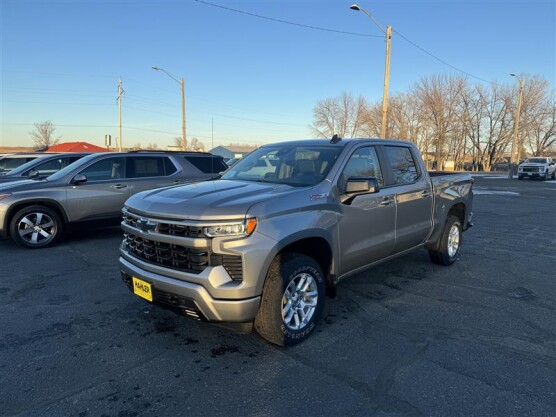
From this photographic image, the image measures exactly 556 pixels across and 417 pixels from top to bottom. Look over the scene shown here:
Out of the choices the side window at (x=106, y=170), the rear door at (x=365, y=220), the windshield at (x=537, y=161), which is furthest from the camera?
the windshield at (x=537, y=161)

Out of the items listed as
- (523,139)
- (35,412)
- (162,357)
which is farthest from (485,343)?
(523,139)

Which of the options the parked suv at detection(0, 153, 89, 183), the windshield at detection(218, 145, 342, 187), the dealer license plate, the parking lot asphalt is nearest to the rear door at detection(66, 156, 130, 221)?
the parked suv at detection(0, 153, 89, 183)

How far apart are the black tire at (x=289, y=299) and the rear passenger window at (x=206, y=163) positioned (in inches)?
225

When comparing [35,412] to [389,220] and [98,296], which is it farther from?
[389,220]

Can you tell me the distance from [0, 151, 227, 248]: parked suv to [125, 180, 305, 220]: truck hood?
418cm

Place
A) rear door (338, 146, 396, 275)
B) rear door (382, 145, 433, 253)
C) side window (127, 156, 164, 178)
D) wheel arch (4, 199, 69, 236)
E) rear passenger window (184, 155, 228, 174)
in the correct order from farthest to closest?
1. rear passenger window (184, 155, 228, 174)
2. side window (127, 156, 164, 178)
3. wheel arch (4, 199, 69, 236)
4. rear door (382, 145, 433, 253)
5. rear door (338, 146, 396, 275)

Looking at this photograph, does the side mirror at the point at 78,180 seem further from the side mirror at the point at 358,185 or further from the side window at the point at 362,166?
the side mirror at the point at 358,185

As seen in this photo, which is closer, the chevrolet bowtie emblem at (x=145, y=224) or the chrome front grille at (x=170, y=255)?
the chrome front grille at (x=170, y=255)

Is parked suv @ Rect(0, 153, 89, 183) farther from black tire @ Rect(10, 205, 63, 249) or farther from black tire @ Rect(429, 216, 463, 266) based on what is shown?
black tire @ Rect(429, 216, 463, 266)

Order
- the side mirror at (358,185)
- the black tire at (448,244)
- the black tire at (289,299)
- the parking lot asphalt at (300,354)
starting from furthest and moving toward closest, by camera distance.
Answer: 1. the black tire at (448,244)
2. the side mirror at (358,185)
3. the black tire at (289,299)
4. the parking lot asphalt at (300,354)

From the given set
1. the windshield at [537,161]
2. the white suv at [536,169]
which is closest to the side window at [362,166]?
the white suv at [536,169]

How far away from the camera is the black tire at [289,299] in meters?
3.26

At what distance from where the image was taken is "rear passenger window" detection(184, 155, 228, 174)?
8789mm

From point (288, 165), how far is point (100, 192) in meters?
4.68
